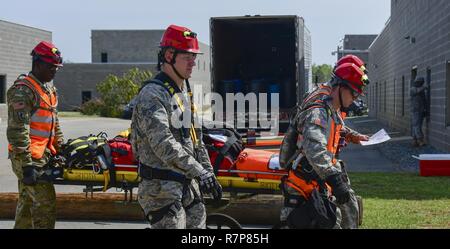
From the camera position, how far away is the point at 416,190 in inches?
439

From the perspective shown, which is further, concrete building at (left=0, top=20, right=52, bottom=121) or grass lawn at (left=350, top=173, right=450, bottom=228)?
concrete building at (left=0, top=20, right=52, bottom=121)

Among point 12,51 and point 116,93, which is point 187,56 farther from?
point 116,93

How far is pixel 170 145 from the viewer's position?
4.68 meters

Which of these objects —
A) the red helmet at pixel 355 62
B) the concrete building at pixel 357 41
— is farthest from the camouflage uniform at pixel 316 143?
the concrete building at pixel 357 41

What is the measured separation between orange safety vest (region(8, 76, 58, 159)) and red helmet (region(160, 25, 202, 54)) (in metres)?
1.93

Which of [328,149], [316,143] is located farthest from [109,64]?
[316,143]

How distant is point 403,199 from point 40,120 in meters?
6.07

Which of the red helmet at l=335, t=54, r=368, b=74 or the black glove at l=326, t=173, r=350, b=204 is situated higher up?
the red helmet at l=335, t=54, r=368, b=74

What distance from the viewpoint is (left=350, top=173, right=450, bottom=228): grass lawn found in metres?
8.41

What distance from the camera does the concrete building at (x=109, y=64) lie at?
59.1 metres

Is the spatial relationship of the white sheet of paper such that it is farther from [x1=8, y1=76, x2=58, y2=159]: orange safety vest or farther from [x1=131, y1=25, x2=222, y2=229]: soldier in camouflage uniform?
[x1=8, y1=76, x2=58, y2=159]: orange safety vest

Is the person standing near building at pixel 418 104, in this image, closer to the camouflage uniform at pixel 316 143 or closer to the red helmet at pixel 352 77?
the camouflage uniform at pixel 316 143

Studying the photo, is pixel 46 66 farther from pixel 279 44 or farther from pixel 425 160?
pixel 279 44

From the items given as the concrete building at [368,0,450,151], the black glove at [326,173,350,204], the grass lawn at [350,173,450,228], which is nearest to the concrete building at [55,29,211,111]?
the concrete building at [368,0,450,151]
